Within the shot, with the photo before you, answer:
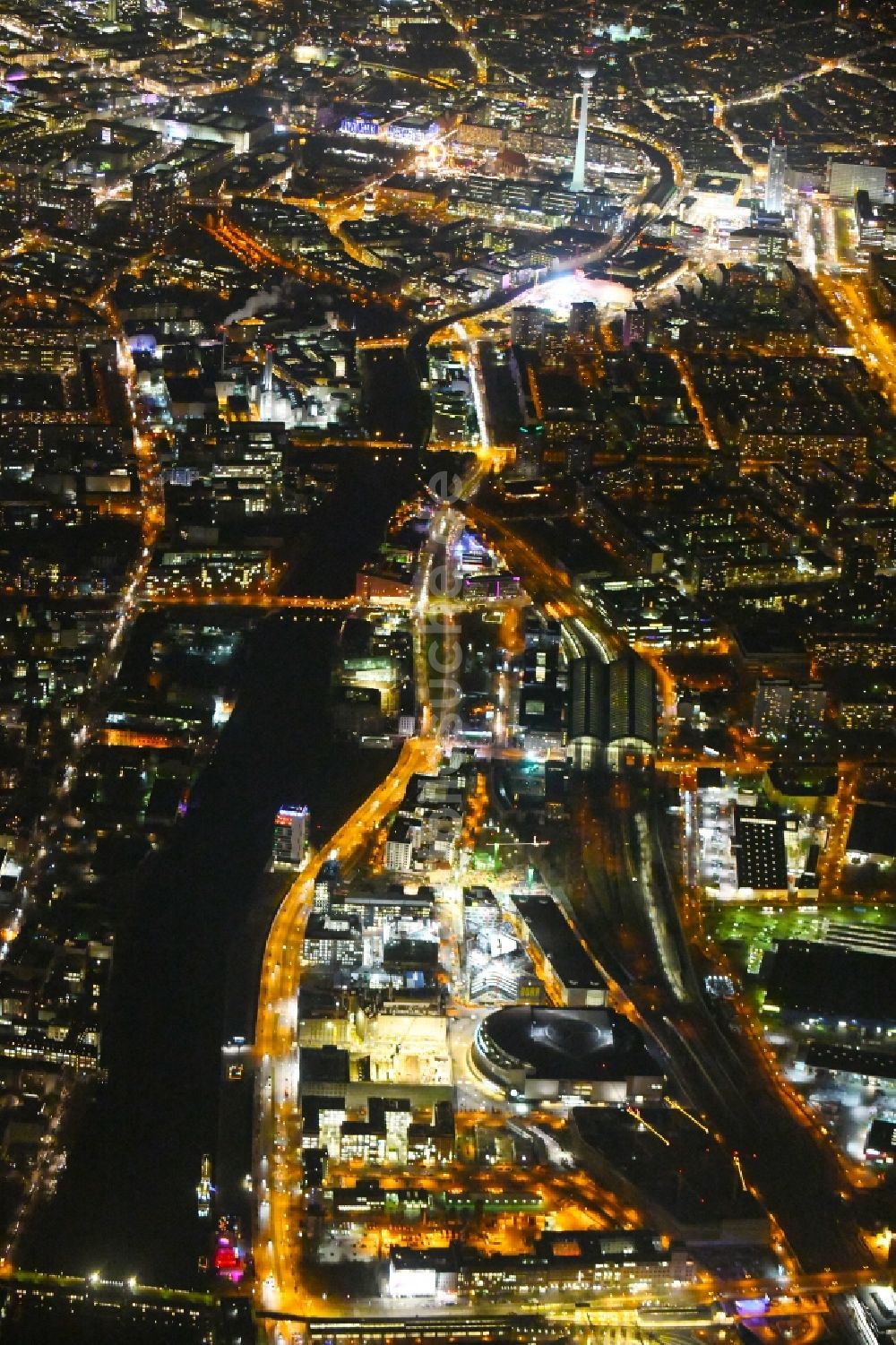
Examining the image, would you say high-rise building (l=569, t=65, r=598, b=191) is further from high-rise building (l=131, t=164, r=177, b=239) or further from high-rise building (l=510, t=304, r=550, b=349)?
high-rise building (l=131, t=164, r=177, b=239)

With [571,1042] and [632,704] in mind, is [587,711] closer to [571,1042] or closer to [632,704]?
[632,704]

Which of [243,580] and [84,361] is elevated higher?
[84,361]

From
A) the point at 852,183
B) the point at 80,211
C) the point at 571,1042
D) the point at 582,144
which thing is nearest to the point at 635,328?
the point at 582,144

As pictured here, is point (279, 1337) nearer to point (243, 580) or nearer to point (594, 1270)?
point (594, 1270)

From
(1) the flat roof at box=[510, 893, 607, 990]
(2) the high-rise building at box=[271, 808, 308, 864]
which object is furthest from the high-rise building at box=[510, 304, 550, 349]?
(1) the flat roof at box=[510, 893, 607, 990]

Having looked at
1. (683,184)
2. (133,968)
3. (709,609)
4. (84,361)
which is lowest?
(133,968)

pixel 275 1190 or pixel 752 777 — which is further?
pixel 752 777

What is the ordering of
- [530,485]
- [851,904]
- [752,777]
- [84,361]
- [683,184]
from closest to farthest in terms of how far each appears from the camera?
1. [851,904]
2. [752,777]
3. [530,485]
4. [84,361]
5. [683,184]

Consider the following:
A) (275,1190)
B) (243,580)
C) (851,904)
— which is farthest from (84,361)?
(275,1190)

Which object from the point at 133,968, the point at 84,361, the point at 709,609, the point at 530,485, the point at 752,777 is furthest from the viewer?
the point at 84,361
